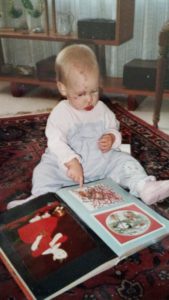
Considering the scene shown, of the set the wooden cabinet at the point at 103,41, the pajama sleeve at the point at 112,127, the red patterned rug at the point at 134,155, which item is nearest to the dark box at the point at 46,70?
the wooden cabinet at the point at 103,41

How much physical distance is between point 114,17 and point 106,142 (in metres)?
1.37

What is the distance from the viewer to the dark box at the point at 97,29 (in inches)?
73.7

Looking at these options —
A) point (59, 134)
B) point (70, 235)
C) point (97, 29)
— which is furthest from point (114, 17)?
point (70, 235)

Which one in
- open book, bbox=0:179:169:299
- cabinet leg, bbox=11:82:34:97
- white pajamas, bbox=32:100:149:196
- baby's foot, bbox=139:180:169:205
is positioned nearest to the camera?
open book, bbox=0:179:169:299

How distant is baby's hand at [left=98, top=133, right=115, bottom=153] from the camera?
41.3 inches

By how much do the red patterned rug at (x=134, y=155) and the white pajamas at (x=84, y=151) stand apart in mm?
115

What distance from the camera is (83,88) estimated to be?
3.16 feet

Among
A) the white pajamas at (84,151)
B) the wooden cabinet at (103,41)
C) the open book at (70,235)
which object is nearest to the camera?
the open book at (70,235)

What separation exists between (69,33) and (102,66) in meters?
0.27

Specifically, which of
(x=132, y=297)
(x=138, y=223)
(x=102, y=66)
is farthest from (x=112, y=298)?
(x=102, y=66)

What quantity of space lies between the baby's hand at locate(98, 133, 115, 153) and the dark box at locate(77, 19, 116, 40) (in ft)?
3.24

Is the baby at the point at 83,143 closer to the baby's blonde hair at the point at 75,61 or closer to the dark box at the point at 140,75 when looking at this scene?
the baby's blonde hair at the point at 75,61

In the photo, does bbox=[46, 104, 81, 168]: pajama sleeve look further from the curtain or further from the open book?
the curtain

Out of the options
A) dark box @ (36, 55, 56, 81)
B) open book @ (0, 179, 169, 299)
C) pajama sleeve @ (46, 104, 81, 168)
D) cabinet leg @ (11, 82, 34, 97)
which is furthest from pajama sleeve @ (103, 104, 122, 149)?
cabinet leg @ (11, 82, 34, 97)
